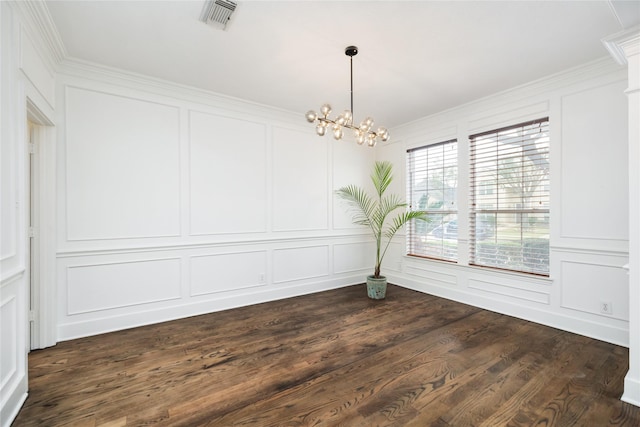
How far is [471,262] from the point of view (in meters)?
4.11

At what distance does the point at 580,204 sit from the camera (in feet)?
10.1

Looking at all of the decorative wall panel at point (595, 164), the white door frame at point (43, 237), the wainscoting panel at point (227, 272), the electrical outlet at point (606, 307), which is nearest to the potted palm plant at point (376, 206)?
the wainscoting panel at point (227, 272)

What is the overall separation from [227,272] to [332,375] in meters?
2.12

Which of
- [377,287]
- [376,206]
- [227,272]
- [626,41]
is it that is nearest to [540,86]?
[626,41]

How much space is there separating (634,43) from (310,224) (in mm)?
3745

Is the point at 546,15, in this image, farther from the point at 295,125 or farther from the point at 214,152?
the point at 214,152

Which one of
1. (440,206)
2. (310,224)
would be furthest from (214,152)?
(440,206)

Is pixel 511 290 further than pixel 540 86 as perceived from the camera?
Yes

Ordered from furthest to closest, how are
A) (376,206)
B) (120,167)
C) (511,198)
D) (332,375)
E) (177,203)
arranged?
1. (376,206)
2. (511,198)
3. (177,203)
4. (120,167)
5. (332,375)

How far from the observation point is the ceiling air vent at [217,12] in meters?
2.12

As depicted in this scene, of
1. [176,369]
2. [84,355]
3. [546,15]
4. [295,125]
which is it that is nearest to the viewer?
[546,15]

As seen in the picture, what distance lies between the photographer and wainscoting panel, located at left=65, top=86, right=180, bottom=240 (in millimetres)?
2988

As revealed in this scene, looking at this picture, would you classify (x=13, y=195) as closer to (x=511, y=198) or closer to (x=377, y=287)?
(x=377, y=287)

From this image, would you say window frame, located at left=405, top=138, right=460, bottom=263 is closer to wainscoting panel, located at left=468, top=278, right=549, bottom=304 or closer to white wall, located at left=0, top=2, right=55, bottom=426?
wainscoting panel, located at left=468, top=278, right=549, bottom=304
